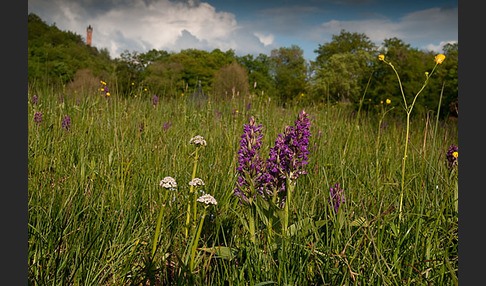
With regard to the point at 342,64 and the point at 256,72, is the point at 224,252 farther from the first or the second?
the point at 256,72

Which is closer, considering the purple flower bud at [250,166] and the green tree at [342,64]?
the purple flower bud at [250,166]

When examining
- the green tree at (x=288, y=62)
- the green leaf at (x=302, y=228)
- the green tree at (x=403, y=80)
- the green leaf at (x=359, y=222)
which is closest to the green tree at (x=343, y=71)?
the green tree at (x=288, y=62)

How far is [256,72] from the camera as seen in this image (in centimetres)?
4462

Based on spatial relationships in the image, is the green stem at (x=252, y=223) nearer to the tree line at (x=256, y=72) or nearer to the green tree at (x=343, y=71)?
the tree line at (x=256, y=72)

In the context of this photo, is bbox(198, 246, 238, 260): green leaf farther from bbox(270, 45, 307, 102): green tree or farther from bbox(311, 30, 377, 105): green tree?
bbox(270, 45, 307, 102): green tree

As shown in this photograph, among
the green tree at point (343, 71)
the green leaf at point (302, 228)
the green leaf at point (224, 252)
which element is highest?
the green tree at point (343, 71)

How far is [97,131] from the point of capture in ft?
10.8

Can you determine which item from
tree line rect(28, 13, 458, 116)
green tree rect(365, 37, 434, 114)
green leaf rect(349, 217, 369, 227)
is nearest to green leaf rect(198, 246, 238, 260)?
green leaf rect(349, 217, 369, 227)

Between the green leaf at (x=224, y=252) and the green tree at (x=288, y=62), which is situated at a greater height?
the green tree at (x=288, y=62)

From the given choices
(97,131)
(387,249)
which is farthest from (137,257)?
(97,131)

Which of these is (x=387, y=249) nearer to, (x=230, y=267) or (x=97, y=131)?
(x=230, y=267)

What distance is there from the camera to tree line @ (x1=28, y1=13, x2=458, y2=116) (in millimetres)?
9328

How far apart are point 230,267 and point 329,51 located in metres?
50.4

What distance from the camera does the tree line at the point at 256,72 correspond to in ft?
30.6
